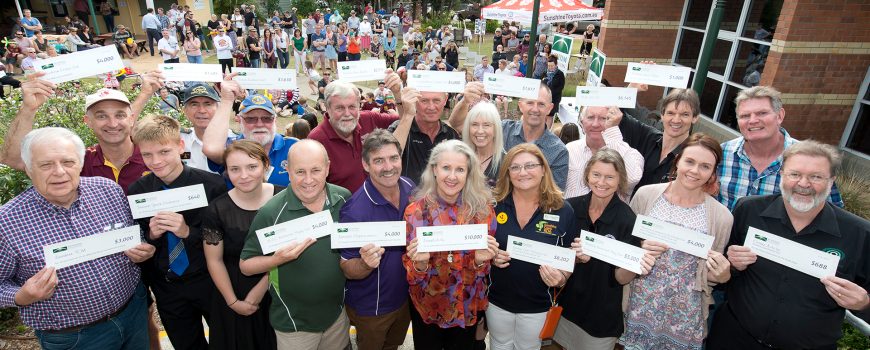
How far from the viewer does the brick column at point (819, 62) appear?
295 inches

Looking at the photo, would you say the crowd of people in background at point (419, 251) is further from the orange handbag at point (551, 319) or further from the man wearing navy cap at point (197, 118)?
the man wearing navy cap at point (197, 118)

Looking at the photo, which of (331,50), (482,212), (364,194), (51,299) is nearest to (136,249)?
(51,299)

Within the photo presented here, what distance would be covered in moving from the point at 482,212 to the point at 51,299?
282 centimetres

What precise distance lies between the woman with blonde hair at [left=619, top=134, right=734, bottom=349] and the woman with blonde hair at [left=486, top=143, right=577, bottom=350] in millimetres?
607

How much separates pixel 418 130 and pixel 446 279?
1.70 m

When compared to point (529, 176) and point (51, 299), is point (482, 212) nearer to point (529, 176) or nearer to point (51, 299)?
point (529, 176)

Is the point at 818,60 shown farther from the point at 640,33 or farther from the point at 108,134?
the point at 108,134

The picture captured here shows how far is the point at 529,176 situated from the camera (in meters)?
3.14

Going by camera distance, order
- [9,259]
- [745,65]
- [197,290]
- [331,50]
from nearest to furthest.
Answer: [9,259]
[197,290]
[745,65]
[331,50]

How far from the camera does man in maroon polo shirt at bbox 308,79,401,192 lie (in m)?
4.16

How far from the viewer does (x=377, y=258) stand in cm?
287

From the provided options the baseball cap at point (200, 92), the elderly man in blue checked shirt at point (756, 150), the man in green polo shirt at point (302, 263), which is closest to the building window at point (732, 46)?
the elderly man in blue checked shirt at point (756, 150)

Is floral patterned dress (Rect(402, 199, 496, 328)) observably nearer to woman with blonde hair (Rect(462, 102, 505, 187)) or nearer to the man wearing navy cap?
woman with blonde hair (Rect(462, 102, 505, 187))

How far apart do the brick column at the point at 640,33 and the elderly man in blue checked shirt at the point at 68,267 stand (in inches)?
452
